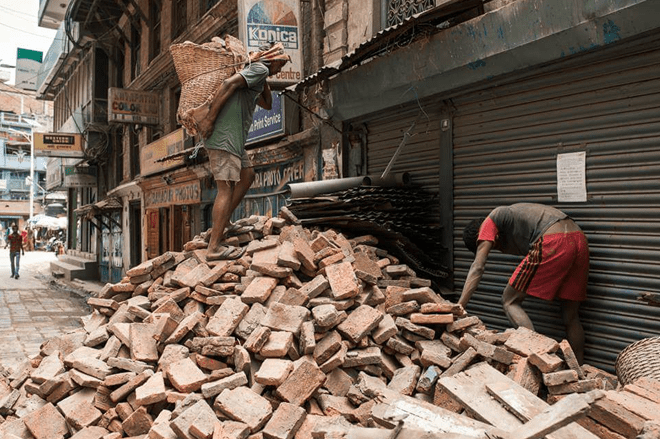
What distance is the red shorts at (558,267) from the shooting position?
429 centimetres

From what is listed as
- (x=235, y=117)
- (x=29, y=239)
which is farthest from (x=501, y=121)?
(x=29, y=239)

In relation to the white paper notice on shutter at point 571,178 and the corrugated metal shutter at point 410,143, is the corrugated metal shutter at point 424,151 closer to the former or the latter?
the corrugated metal shutter at point 410,143

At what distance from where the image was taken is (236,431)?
2971 mm

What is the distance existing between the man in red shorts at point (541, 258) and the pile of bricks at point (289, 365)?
23.9 inches

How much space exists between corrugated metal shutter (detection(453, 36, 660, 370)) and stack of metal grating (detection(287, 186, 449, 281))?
2.46 feet

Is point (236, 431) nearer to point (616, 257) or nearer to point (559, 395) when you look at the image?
point (559, 395)

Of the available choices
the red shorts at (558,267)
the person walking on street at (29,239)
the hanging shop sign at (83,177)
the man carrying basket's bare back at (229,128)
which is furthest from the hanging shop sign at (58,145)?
the person walking on street at (29,239)

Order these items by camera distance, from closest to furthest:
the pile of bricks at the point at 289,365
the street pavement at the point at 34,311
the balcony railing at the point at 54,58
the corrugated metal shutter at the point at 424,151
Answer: the pile of bricks at the point at 289,365 → the corrugated metal shutter at the point at 424,151 → the street pavement at the point at 34,311 → the balcony railing at the point at 54,58

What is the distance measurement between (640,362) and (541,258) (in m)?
1.21

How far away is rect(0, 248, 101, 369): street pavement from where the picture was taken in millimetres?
7883

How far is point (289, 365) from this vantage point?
11.2 feet

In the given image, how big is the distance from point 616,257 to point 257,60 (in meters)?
3.82

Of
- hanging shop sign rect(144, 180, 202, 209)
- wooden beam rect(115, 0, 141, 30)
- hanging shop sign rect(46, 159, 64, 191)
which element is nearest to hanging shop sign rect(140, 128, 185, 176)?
hanging shop sign rect(144, 180, 202, 209)

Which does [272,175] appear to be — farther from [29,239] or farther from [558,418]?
[29,239]
